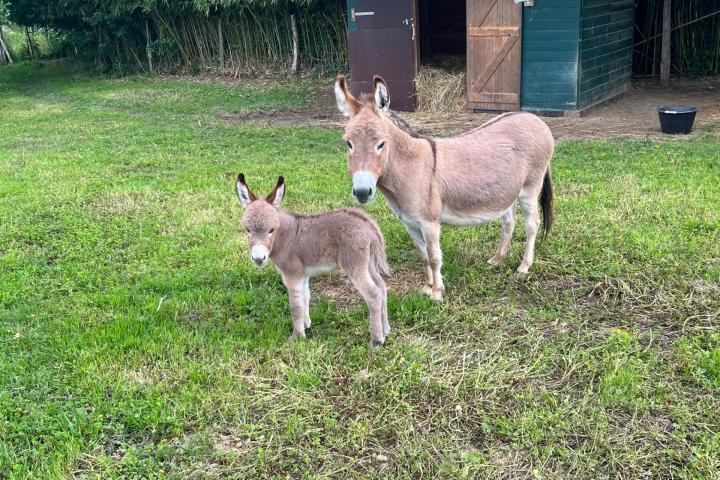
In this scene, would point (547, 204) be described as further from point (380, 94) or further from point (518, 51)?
point (518, 51)

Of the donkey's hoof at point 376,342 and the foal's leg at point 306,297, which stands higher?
the foal's leg at point 306,297

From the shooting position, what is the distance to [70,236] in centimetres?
619

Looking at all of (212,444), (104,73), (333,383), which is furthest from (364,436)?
(104,73)

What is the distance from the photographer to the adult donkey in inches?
170

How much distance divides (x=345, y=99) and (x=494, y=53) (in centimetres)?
817

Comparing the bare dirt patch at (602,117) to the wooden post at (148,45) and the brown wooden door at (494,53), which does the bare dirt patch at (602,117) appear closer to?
the brown wooden door at (494,53)

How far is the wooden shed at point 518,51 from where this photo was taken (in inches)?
446

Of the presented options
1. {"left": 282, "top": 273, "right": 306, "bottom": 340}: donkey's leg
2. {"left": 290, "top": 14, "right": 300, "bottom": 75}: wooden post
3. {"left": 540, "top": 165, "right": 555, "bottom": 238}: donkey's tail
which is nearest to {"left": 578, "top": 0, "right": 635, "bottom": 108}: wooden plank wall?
{"left": 540, "top": 165, "right": 555, "bottom": 238}: donkey's tail

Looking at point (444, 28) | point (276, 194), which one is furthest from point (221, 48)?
point (276, 194)

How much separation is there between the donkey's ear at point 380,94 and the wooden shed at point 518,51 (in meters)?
7.94

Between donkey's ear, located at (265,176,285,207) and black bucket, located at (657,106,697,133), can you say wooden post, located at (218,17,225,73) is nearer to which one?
black bucket, located at (657,106,697,133)

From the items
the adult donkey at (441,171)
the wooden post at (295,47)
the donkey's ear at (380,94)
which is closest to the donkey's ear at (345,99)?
the adult donkey at (441,171)

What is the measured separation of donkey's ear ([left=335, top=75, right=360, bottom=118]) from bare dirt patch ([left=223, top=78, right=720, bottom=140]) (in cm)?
604

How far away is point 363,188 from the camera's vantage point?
13.3ft
